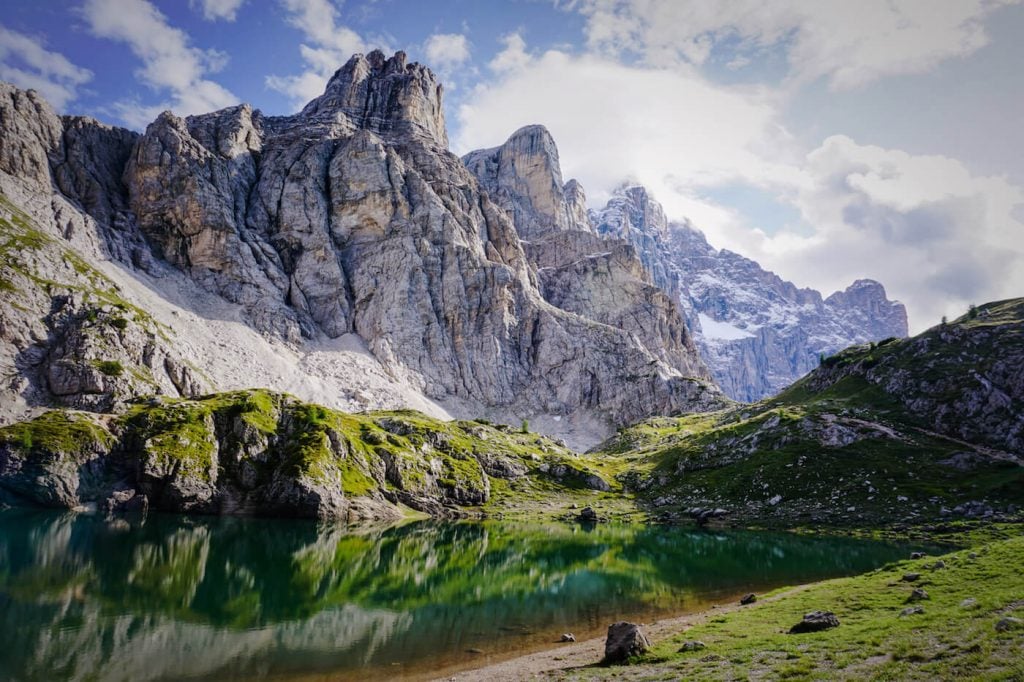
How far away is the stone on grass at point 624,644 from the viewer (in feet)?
85.2

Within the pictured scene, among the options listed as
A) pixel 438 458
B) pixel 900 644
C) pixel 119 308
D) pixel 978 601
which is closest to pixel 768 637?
pixel 900 644

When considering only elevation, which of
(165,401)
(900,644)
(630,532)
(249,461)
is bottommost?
(630,532)

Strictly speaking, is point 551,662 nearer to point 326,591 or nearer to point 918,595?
point 918,595

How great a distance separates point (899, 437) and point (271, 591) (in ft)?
373

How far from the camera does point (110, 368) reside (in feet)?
447

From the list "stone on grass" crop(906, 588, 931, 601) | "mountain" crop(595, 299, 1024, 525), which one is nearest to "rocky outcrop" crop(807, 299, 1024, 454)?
"mountain" crop(595, 299, 1024, 525)

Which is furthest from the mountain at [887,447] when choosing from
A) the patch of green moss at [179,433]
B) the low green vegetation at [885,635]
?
the patch of green moss at [179,433]

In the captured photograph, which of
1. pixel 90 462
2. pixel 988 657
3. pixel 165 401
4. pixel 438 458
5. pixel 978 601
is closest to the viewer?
pixel 988 657

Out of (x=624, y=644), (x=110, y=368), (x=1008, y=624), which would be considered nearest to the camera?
(x=1008, y=624)

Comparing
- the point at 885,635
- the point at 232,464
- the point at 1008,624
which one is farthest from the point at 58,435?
the point at 1008,624

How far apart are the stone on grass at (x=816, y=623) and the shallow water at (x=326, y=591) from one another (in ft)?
48.6

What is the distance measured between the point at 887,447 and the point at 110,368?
169419 mm

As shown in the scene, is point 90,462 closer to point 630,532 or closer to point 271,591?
point 271,591

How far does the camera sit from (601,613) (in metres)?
42.1
